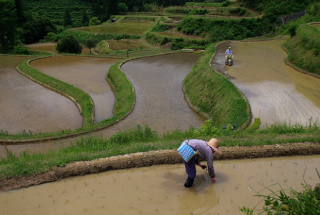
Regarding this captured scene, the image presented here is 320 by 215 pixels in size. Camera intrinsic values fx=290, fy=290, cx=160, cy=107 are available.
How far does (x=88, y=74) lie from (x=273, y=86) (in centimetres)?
1255

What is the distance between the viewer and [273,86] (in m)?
13.3

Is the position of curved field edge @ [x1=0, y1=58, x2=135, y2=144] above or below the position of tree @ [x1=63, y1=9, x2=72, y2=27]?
below

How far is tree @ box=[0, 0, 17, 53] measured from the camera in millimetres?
29797

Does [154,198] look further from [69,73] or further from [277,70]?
[69,73]

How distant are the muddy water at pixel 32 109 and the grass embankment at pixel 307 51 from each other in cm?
1176

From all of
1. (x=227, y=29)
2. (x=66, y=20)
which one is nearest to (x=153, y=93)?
(x=227, y=29)

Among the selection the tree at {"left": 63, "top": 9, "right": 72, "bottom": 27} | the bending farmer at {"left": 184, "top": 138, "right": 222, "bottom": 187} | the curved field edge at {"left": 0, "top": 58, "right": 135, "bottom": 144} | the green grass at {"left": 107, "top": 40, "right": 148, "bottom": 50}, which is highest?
the tree at {"left": 63, "top": 9, "right": 72, "bottom": 27}

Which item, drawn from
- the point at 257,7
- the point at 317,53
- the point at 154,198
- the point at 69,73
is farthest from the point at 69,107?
the point at 257,7

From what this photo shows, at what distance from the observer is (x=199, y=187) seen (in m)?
5.39

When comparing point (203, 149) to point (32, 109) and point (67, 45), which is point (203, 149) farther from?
point (67, 45)

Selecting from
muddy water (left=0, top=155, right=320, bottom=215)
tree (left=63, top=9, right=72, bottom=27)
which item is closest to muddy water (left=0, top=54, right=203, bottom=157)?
muddy water (left=0, top=155, right=320, bottom=215)

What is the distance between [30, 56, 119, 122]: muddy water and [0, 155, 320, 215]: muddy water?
8079 mm

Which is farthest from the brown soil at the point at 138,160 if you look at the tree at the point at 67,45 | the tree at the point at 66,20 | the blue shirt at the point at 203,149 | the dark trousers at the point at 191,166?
the tree at the point at 66,20

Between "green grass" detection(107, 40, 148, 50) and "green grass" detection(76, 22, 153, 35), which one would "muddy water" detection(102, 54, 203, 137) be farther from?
"green grass" detection(76, 22, 153, 35)
